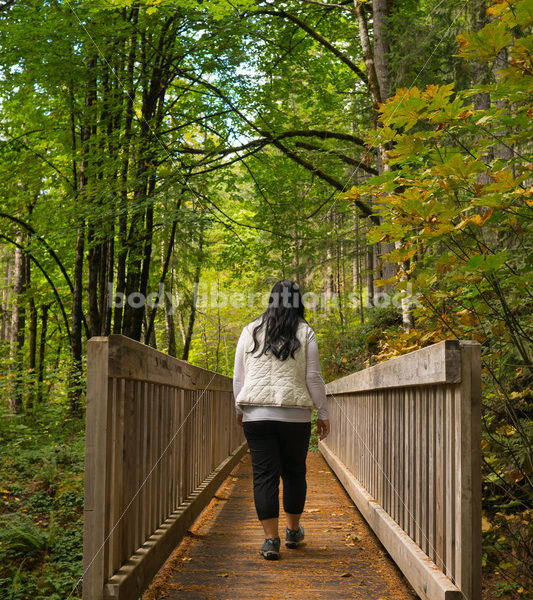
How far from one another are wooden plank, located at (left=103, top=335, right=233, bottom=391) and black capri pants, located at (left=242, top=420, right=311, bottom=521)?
2.12 feet

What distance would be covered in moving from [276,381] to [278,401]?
149 mm

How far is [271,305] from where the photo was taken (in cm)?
449

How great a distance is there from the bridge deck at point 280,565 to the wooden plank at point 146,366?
118 cm

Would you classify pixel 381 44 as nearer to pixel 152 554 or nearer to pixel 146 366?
pixel 146 366

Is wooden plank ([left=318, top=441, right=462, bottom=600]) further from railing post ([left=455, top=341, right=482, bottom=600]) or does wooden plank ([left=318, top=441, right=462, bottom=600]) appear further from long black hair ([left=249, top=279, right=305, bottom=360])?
long black hair ([left=249, top=279, right=305, bottom=360])

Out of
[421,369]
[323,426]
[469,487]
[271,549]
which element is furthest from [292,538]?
[469,487]

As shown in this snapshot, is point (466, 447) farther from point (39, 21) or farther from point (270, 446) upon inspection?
point (39, 21)

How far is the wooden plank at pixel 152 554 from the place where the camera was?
2.72 metres

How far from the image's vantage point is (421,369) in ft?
10.4

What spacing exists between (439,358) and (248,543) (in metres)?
2.54

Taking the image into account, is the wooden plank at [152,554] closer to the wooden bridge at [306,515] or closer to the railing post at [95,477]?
the wooden bridge at [306,515]

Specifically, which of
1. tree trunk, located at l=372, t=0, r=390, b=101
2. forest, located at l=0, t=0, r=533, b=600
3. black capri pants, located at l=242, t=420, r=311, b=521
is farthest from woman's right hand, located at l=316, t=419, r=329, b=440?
tree trunk, located at l=372, t=0, r=390, b=101

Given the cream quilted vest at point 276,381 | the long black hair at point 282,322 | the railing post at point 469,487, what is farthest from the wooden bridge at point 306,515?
the long black hair at point 282,322

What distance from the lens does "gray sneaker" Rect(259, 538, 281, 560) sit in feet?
13.4
